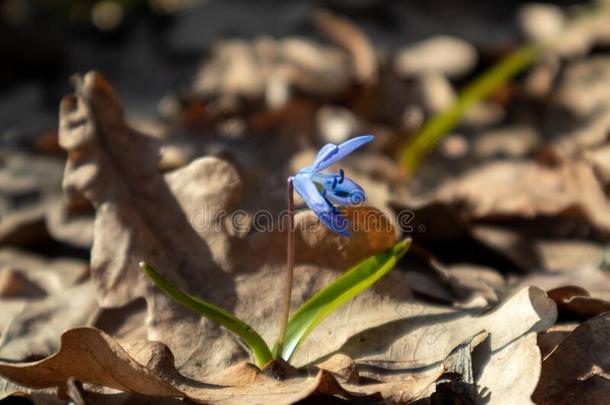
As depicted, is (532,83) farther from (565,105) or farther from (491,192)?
(491,192)

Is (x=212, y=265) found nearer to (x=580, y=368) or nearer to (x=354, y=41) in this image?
(x=580, y=368)

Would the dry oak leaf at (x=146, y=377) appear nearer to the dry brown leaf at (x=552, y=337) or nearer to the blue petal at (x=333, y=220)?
the blue petal at (x=333, y=220)

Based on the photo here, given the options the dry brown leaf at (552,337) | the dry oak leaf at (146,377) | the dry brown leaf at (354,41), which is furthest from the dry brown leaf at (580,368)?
the dry brown leaf at (354,41)

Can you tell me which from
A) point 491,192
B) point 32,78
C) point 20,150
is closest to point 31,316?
point 20,150

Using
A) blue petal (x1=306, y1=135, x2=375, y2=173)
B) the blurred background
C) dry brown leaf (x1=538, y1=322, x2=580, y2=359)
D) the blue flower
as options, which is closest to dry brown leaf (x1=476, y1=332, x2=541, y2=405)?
dry brown leaf (x1=538, y1=322, x2=580, y2=359)

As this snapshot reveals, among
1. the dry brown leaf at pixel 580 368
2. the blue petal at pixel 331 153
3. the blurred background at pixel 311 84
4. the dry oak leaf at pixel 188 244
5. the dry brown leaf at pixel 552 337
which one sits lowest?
the blurred background at pixel 311 84
